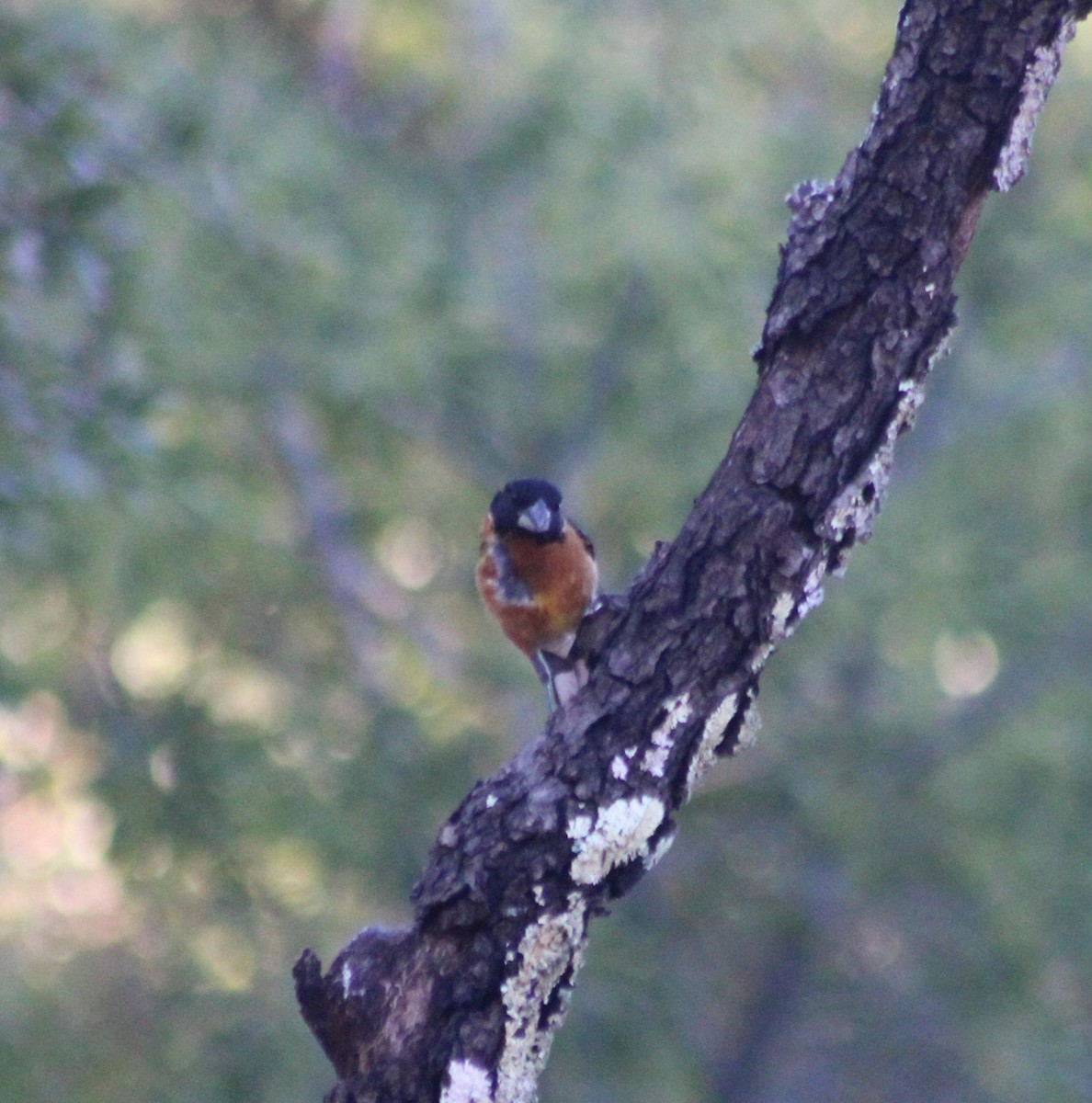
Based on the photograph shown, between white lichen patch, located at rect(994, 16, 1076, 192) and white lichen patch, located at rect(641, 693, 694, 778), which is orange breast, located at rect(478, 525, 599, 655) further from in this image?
white lichen patch, located at rect(994, 16, 1076, 192)

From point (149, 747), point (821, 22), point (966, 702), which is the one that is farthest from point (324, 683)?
point (821, 22)

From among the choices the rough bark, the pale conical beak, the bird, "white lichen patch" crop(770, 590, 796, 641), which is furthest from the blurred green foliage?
"white lichen patch" crop(770, 590, 796, 641)

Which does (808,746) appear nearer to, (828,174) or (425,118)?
(828,174)

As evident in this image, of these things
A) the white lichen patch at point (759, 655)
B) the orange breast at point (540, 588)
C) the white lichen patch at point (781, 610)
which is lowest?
the white lichen patch at point (759, 655)

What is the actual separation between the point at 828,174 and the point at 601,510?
2.43 metres

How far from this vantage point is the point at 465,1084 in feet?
9.17

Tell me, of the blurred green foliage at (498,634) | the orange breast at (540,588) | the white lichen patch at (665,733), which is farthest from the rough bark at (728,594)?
the blurred green foliage at (498,634)

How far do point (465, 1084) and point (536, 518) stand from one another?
238 centimetres

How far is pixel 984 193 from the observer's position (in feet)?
9.71

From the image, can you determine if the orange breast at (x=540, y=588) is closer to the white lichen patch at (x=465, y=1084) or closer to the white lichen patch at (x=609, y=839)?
A: the white lichen patch at (x=609, y=839)

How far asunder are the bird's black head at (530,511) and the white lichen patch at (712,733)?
2039 millimetres

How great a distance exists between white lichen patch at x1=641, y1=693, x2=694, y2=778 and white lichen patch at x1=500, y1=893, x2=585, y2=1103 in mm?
255

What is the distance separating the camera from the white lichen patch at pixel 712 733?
2957mm

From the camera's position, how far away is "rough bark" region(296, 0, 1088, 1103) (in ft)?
9.33
